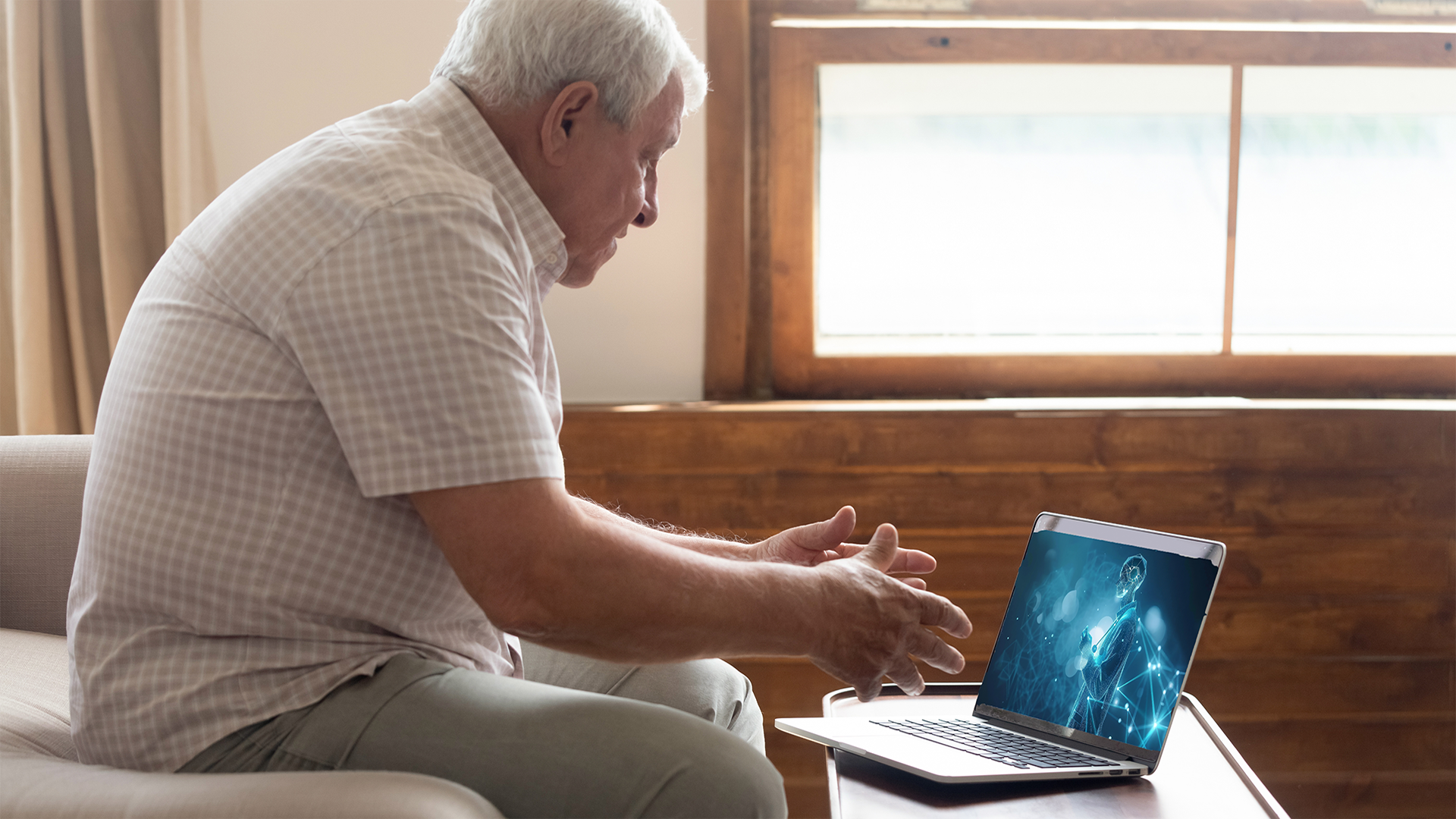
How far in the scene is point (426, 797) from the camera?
686 mm

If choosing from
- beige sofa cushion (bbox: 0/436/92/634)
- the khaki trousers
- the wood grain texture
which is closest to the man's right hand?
the khaki trousers

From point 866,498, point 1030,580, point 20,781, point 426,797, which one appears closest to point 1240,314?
point 866,498

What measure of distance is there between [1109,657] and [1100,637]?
2 centimetres

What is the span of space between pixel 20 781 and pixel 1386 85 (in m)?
2.27

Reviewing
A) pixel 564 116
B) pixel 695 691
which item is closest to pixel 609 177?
pixel 564 116

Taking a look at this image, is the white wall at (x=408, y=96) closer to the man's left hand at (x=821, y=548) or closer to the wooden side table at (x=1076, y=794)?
the man's left hand at (x=821, y=548)

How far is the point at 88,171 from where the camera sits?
1.79 meters

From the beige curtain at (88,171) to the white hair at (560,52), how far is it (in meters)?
1.06

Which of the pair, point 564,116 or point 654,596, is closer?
point 654,596

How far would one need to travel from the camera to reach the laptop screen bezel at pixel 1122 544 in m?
0.90

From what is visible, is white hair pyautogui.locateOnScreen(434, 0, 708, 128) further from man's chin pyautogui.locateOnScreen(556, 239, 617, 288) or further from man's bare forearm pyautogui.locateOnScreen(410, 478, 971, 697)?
man's bare forearm pyautogui.locateOnScreen(410, 478, 971, 697)

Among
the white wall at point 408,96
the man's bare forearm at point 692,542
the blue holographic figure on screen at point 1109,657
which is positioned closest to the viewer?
the blue holographic figure on screen at point 1109,657

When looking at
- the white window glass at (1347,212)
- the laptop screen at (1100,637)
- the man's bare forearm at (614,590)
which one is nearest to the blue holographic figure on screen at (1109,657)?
the laptop screen at (1100,637)

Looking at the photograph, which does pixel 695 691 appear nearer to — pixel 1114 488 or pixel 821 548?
pixel 821 548
